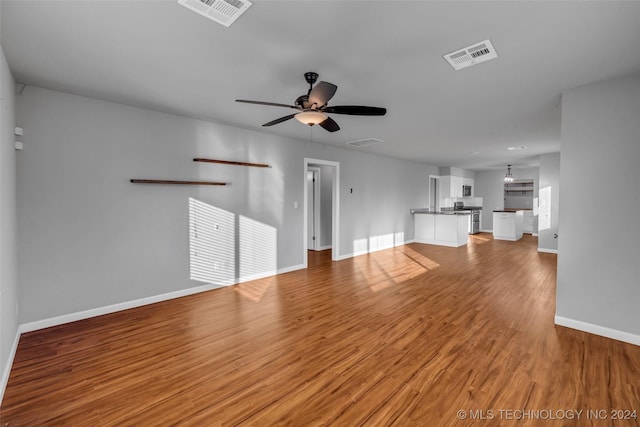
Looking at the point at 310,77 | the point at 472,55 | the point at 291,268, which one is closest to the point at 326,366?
the point at 310,77

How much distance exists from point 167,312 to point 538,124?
19.3 ft

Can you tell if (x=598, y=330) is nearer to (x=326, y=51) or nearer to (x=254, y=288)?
(x=326, y=51)

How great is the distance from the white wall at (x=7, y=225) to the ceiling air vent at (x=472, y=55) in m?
3.51

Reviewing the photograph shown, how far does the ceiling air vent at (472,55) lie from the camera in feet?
7.16

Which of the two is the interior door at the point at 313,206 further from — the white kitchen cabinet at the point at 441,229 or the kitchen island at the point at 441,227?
the white kitchen cabinet at the point at 441,229

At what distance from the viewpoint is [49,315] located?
3104 millimetres

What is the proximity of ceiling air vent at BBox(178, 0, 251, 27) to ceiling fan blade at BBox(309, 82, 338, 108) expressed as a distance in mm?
673

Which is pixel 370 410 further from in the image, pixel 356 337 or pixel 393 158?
pixel 393 158

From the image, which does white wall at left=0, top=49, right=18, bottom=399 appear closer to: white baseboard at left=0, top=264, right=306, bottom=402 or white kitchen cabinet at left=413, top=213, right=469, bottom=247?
white baseboard at left=0, top=264, right=306, bottom=402

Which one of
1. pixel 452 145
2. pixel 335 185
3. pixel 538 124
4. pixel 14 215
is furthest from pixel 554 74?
pixel 14 215

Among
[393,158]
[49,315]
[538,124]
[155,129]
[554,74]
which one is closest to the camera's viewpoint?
[554,74]

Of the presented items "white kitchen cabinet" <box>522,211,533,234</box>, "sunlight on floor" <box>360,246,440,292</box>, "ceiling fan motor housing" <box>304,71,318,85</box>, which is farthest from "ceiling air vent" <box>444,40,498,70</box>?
"white kitchen cabinet" <box>522,211,533,234</box>

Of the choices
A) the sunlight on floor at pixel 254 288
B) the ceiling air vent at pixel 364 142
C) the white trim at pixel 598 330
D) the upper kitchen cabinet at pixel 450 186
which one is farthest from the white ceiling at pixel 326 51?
the upper kitchen cabinet at pixel 450 186

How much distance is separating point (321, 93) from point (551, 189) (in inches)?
297
